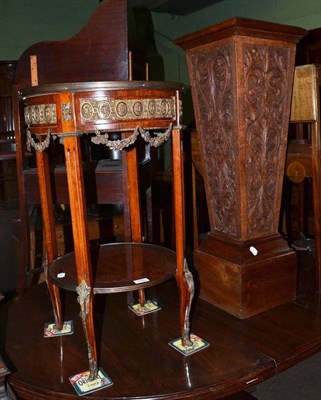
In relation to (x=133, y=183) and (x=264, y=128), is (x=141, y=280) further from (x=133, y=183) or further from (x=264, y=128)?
(x=264, y=128)

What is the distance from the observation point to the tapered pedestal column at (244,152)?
161 centimetres

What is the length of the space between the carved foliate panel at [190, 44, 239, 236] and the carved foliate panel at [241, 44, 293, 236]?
2.0 inches

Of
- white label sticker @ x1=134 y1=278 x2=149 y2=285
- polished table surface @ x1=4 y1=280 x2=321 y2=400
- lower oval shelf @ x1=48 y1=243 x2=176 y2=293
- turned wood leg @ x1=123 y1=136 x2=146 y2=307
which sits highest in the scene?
turned wood leg @ x1=123 y1=136 x2=146 y2=307

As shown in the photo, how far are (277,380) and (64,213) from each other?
70.4 inches

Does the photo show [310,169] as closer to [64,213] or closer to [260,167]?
[260,167]

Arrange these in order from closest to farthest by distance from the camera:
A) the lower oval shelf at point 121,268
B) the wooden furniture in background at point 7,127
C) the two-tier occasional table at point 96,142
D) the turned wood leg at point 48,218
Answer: the two-tier occasional table at point 96,142 < the lower oval shelf at point 121,268 < the turned wood leg at point 48,218 < the wooden furniture in background at point 7,127

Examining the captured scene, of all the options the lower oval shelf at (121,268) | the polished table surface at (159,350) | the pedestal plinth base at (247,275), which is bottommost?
the polished table surface at (159,350)

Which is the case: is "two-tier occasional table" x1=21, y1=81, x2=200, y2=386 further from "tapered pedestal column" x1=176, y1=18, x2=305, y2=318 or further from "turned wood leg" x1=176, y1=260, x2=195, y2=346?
"tapered pedestal column" x1=176, y1=18, x2=305, y2=318

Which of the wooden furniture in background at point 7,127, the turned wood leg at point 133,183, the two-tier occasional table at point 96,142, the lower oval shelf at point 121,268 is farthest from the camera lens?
the wooden furniture in background at point 7,127

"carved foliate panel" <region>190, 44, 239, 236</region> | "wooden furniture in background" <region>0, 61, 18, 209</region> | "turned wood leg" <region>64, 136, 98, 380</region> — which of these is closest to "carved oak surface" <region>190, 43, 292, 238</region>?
"carved foliate panel" <region>190, 44, 239, 236</region>

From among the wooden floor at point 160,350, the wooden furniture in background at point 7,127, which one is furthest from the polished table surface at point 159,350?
the wooden furniture in background at point 7,127

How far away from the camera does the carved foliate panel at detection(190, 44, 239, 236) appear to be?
1639mm

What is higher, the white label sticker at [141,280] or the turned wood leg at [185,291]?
the white label sticker at [141,280]

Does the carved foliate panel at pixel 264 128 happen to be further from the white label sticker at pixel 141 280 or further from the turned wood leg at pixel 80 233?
the turned wood leg at pixel 80 233
